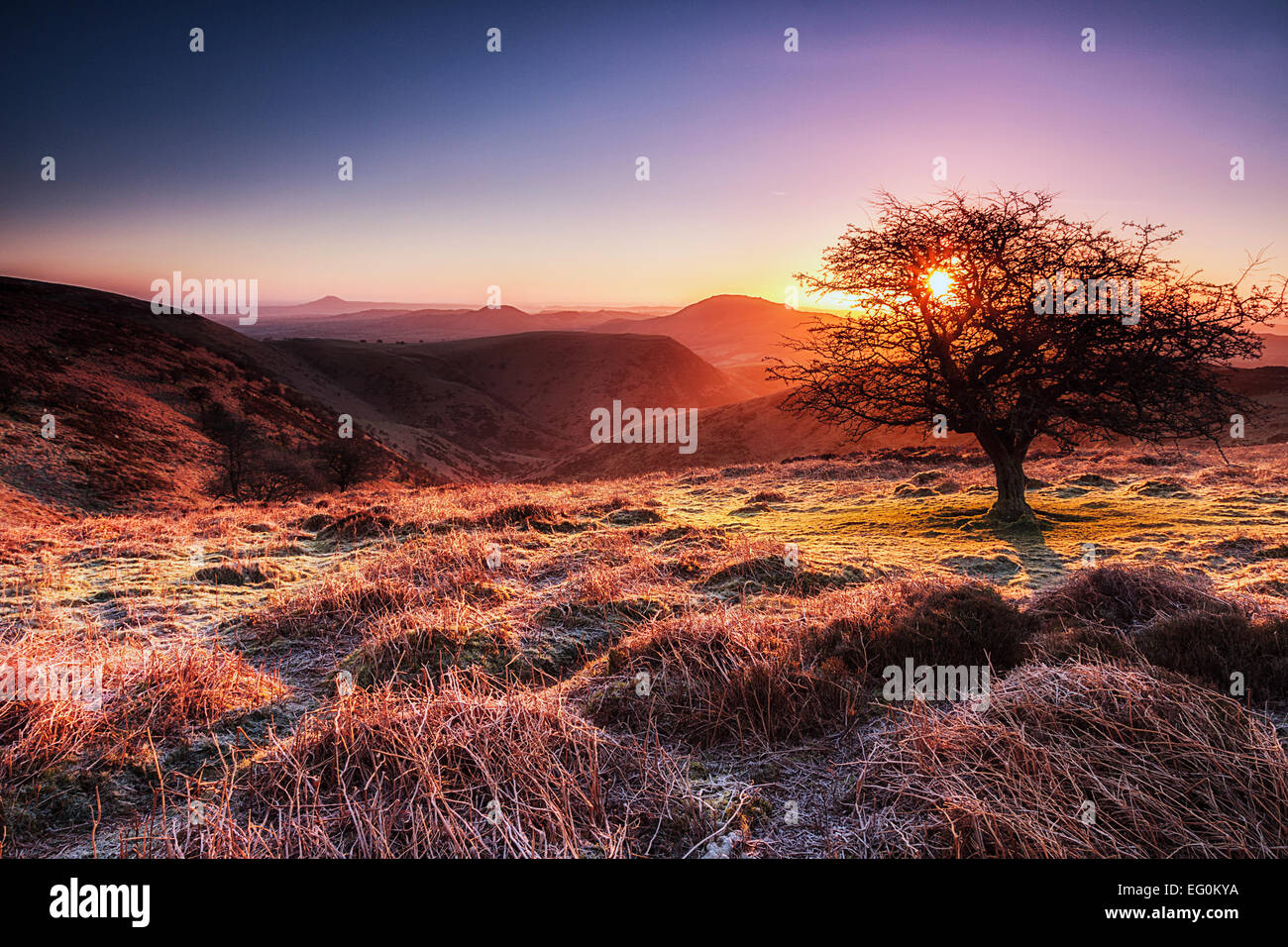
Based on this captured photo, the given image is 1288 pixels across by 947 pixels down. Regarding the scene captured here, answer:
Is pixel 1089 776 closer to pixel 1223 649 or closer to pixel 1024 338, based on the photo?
pixel 1223 649

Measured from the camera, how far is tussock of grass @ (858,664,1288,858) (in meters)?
2.79

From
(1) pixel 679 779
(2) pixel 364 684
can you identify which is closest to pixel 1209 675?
(1) pixel 679 779

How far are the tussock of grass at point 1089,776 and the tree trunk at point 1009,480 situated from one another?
9.28 m

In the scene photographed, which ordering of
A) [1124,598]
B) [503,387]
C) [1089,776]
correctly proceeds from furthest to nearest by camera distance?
[503,387]
[1124,598]
[1089,776]

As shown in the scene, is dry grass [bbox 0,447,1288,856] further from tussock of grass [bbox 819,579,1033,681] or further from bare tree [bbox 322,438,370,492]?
bare tree [bbox 322,438,370,492]

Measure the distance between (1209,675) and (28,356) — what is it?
200ft

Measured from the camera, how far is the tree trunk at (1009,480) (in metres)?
12.1

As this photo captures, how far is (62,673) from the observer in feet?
14.6

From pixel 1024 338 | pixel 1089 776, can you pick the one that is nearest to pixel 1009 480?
pixel 1024 338

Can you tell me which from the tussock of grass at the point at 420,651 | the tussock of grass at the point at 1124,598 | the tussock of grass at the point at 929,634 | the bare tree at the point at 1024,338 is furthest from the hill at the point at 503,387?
the tussock of grass at the point at 1124,598

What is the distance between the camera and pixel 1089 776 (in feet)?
10.0

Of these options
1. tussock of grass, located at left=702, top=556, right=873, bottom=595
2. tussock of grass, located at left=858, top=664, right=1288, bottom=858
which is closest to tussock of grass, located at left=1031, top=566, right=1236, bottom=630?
tussock of grass, located at left=858, top=664, right=1288, bottom=858

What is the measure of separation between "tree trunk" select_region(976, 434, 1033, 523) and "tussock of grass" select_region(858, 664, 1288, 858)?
9.28 m

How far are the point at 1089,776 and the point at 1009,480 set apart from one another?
10653 millimetres
